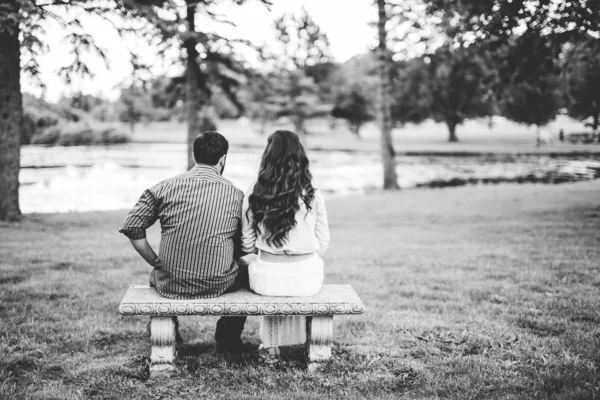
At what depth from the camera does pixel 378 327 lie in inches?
195

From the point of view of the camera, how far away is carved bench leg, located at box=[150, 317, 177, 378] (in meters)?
3.73

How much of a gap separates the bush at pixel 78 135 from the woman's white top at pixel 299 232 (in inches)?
2024

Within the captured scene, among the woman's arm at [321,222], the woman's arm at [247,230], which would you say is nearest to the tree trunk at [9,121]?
the woman's arm at [247,230]

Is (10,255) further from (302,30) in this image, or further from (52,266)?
(302,30)

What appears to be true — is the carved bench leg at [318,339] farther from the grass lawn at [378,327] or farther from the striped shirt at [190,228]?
the striped shirt at [190,228]

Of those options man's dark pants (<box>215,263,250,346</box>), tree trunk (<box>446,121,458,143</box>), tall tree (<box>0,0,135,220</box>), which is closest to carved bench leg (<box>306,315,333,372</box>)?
man's dark pants (<box>215,263,250,346</box>)

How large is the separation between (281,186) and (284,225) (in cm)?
28

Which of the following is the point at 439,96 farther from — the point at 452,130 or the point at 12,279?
the point at 12,279

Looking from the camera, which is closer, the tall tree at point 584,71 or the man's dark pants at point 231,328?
the man's dark pants at point 231,328

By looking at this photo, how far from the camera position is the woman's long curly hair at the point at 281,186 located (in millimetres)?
Answer: 3723

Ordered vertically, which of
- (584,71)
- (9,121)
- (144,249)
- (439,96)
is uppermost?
(439,96)

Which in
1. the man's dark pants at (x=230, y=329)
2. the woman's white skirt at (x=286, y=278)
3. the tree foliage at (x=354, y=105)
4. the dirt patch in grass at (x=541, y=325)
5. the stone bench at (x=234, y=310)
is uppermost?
the tree foliage at (x=354, y=105)

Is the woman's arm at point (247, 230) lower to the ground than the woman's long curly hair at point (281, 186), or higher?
lower

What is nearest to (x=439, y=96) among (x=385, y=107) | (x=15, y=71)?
(x=385, y=107)
